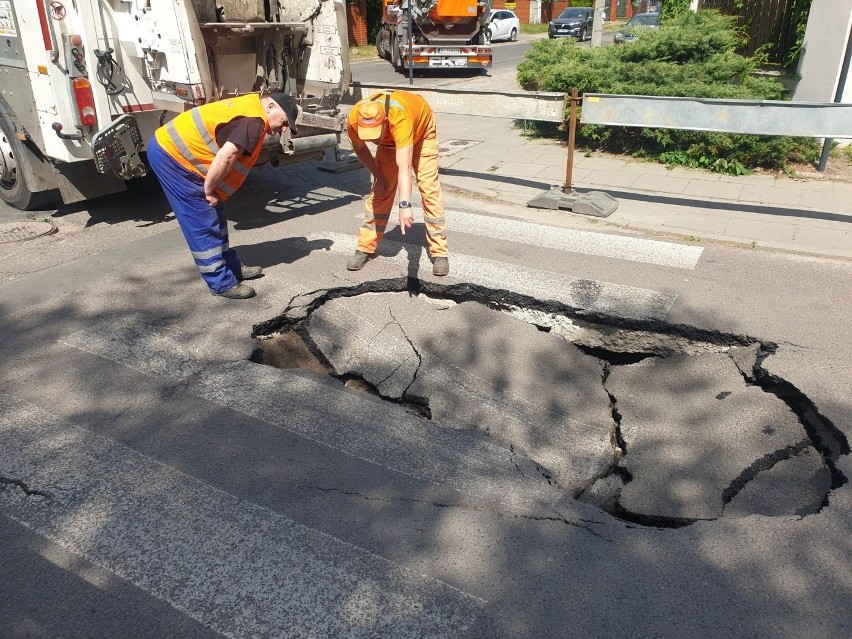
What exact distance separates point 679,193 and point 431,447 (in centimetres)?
603

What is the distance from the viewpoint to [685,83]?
949 centimetres

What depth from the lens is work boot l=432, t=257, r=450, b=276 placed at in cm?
549

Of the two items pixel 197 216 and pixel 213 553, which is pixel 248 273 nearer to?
pixel 197 216

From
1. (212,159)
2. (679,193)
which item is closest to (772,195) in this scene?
(679,193)

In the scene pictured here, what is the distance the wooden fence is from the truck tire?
10938 millimetres

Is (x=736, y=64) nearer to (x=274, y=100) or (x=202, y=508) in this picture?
(x=274, y=100)

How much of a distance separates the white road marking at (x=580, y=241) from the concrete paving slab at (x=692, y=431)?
→ 177 cm

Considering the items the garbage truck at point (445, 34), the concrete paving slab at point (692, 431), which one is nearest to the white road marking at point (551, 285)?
the concrete paving slab at point (692, 431)

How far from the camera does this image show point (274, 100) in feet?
15.4

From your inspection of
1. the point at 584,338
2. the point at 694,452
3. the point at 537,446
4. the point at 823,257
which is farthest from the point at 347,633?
the point at 823,257

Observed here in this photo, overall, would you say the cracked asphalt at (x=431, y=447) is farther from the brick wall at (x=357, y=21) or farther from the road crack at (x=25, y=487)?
the brick wall at (x=357, y=21)

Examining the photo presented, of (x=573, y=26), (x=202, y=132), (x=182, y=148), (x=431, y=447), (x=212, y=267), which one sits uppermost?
(x=573, y=26)

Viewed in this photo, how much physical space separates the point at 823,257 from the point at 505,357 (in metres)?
3.52

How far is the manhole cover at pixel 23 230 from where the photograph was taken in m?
6.59
